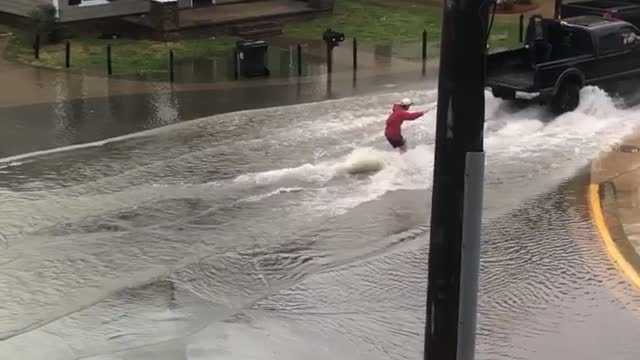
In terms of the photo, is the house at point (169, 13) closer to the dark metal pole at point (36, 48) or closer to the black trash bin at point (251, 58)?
the dark metal pole at point (36, 48)

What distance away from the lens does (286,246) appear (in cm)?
1196

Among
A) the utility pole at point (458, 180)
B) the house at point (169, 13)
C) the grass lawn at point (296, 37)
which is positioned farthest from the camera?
the house at point (169, 13)

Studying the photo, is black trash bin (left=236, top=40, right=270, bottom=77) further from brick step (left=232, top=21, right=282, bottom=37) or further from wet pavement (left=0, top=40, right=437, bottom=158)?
brick step (left=232, top=21, right=282, bottom=37)

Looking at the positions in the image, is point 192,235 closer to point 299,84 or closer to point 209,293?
point 209,293

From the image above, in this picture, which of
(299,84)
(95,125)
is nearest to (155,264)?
(95,125)

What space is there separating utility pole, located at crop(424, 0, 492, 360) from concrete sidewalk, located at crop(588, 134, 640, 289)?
5.24m

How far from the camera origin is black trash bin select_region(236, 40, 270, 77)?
2208cm

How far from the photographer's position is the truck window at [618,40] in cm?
1889

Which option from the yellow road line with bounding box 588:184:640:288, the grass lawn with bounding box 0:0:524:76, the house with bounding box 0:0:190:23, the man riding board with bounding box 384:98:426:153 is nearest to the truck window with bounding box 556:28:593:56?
the man riding board with bounding box 384:98:426:153

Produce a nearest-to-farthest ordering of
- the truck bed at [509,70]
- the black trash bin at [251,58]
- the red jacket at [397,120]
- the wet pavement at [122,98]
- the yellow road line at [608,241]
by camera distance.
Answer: the yellow road line at [608,241]
the red jacket at [397,120]
the wet pavement at [122,98]
the truck bed at [509,70]
the black trash bin at [251,58]

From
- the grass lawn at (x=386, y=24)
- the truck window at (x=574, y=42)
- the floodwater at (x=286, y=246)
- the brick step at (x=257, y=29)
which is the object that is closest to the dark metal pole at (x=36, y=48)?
the brick step at (x=257, y=29)

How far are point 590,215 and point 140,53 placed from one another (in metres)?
15.1

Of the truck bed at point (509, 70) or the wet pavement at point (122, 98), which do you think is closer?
the wet pavement at point (122, 98)

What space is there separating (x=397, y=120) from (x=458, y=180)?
10.1m
